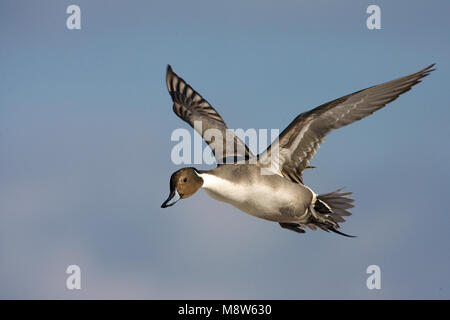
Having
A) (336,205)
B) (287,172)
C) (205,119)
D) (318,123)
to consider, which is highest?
(205,119)

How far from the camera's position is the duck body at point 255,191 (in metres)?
5.47

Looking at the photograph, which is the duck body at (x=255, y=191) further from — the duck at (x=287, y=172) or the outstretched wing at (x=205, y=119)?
the outstretched wing at (x=205, y=119)

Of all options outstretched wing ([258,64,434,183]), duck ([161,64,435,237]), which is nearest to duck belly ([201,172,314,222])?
duck ([161,64,435,237])

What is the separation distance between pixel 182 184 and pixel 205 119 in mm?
1726

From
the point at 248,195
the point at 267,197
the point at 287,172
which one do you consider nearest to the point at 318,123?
the point at 287,172

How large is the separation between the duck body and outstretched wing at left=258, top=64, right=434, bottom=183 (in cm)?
17

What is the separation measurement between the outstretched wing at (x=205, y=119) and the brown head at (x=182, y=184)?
784 millimetres

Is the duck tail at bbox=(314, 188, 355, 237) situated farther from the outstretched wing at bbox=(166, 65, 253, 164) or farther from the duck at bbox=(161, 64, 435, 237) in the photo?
the outstretched wing at bbox=(166, 65, 253, 164)

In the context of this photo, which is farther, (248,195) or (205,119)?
(205,119)

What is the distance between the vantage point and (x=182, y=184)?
17.5 feet

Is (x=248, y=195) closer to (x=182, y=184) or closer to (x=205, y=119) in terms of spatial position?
(x=182, y=184)

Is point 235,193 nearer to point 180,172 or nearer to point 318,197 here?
point 180,172

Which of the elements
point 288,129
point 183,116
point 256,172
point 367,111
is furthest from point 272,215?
point 183,116

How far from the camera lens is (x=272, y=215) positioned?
5.66m
